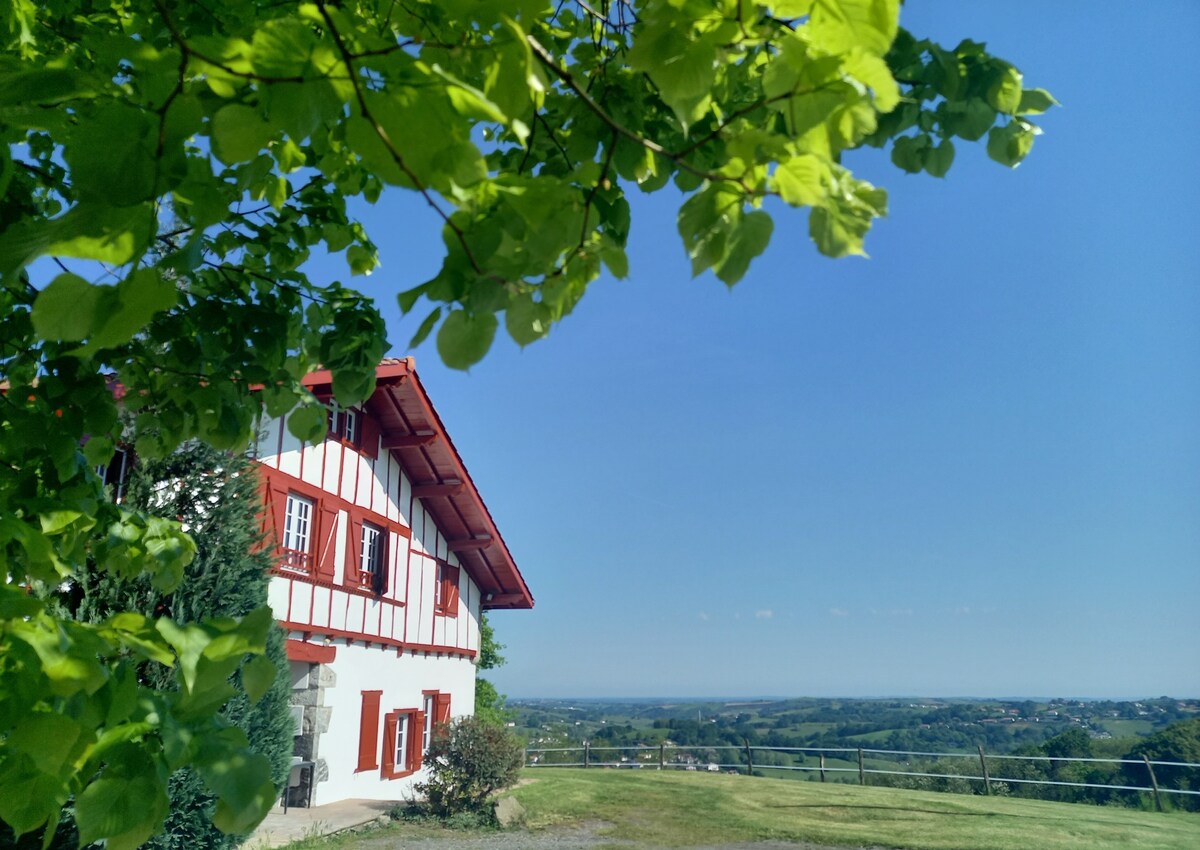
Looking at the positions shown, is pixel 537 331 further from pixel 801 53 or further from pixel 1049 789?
pixel 1049 789

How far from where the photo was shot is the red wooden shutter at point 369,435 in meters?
12.5

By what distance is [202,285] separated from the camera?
9.75 ft

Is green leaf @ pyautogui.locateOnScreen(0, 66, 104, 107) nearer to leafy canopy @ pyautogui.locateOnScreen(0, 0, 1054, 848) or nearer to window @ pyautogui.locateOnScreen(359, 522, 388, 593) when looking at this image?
leafy canopy @ pyautogui.locateOnScreen(0, 0, 1054, 848)

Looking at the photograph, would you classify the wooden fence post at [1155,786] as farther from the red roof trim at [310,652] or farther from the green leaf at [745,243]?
the green leaf at [745,243]

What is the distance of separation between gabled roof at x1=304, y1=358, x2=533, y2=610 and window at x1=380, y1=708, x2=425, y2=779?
3288 mm

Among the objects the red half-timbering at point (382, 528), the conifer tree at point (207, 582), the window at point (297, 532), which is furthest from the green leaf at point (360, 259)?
the window at point (297, 532)

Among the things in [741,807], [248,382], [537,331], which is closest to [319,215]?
[248,382]

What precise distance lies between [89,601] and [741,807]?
1152 cm

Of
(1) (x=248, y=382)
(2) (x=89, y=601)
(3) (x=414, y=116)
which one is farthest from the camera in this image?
(2) (x=89, y=601)

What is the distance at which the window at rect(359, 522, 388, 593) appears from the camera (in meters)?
12.5

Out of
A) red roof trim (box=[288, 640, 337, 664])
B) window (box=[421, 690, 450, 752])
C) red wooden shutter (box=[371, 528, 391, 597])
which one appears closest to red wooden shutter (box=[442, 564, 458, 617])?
window (box=[421, 690, 450, 752])

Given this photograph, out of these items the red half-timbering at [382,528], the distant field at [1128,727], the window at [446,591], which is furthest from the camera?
the distant field at [1128,727]

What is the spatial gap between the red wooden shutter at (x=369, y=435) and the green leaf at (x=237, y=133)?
11.9 m

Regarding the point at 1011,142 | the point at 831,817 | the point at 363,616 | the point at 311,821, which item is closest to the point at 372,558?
the point at 363,616
